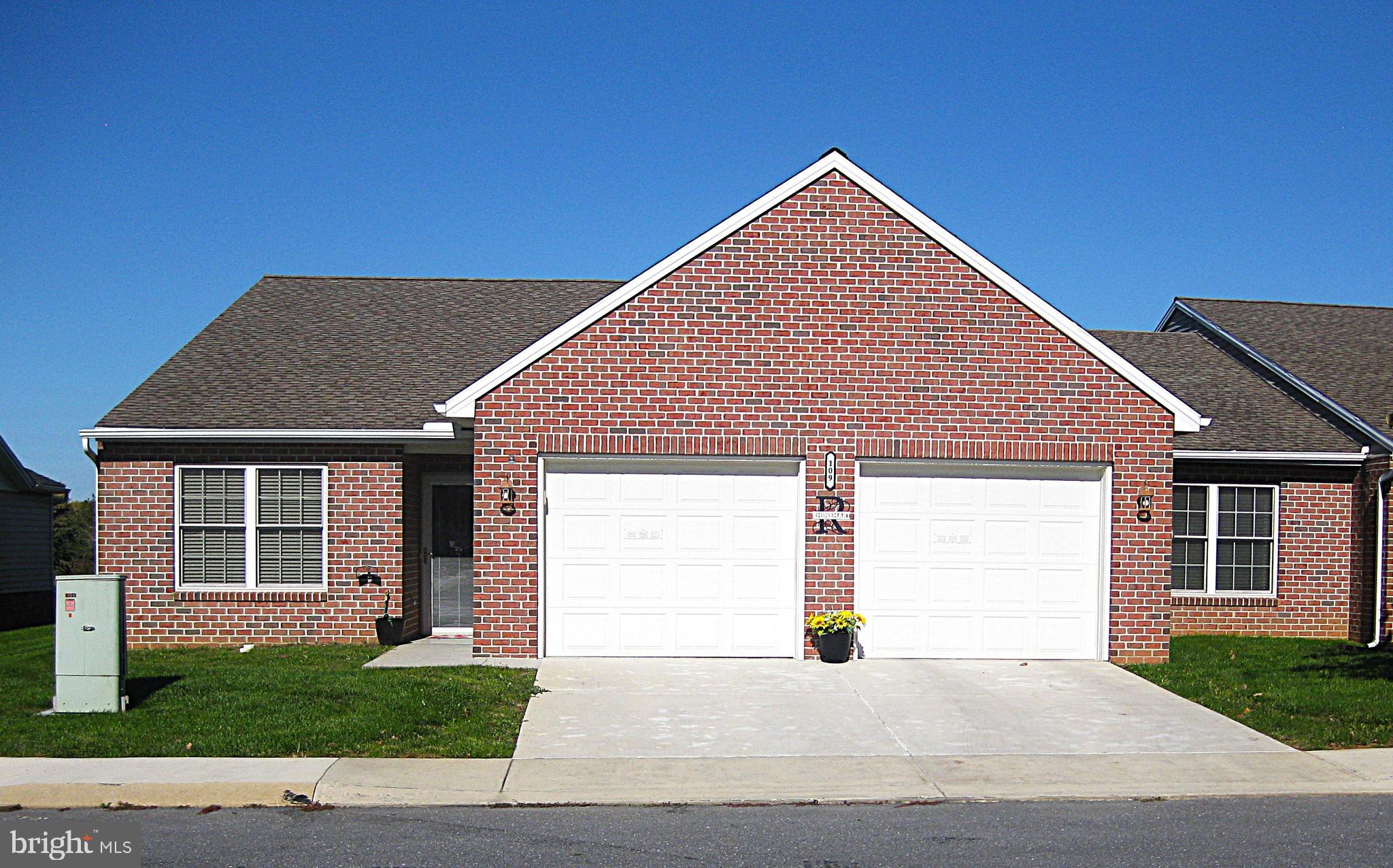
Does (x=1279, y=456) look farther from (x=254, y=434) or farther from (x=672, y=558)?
(x=254, y=434)

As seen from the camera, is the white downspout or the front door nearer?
the white downspout

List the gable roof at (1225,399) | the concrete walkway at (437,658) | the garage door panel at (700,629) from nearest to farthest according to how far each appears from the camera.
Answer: the concrete walkway at (437,658), the garage door panel at (700,629), the gable roof at (1225,399)

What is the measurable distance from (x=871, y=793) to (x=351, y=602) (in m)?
9.28

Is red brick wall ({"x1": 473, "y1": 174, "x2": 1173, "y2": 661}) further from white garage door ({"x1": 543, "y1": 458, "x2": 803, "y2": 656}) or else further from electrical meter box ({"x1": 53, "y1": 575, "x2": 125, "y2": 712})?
electrical meter box ({"x1": 53, "y1": 575, "x2": 125, "y2": 712})

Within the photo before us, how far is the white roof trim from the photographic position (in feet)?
43.2

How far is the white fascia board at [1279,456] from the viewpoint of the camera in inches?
648

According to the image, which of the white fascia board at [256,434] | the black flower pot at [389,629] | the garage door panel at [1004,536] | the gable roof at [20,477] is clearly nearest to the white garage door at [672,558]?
the garage door panel at [1004,536]

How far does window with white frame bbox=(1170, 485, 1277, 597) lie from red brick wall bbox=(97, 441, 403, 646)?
1120 centimetres

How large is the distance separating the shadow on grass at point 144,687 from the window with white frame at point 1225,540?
44.0 ft

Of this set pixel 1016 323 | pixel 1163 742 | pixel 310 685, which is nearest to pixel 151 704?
pixel 310 685

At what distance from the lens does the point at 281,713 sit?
10242 millimetres

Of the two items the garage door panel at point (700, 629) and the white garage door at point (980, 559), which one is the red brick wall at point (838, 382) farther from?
the garage door panel at point (700, 629)

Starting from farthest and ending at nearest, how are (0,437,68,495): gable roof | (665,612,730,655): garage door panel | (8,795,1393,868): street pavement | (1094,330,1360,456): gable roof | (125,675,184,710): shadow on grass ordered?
(0,437,68,495): gable roof
(1094,330,1360,456): gable roof
(665,612,730,655): garage door panel
(125,675,184,710): shadow on grass
(8,795,1393,868): street pavement

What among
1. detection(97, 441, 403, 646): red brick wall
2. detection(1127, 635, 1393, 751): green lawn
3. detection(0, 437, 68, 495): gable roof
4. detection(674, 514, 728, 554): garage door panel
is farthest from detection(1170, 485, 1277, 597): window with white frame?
detection(0, 437, 68, 495): gable roof
